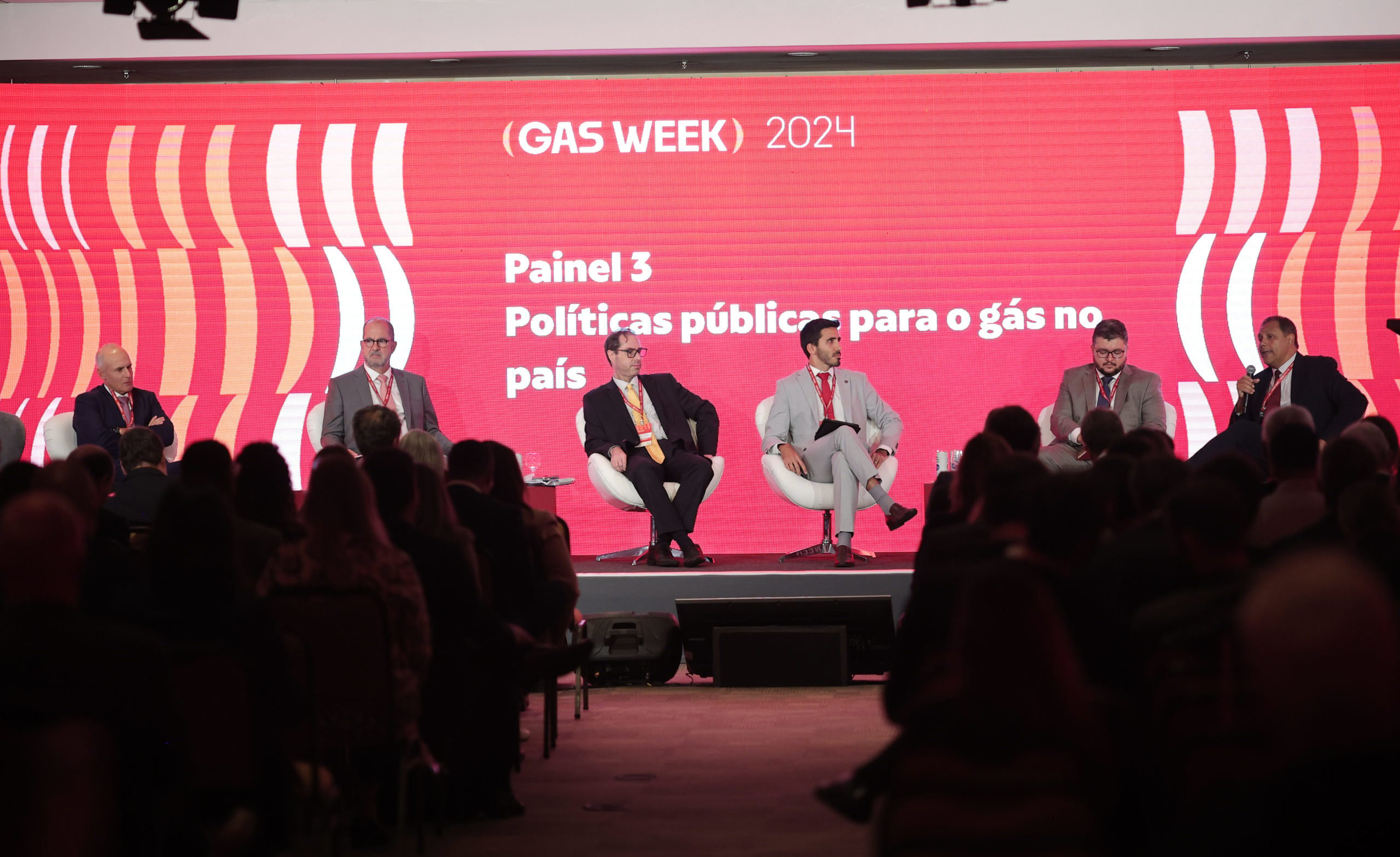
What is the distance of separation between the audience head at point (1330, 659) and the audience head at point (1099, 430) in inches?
159

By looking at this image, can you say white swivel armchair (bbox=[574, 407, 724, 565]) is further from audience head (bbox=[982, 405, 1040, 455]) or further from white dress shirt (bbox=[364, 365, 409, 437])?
audience head (bbox=[982, 405, 1040, 455])

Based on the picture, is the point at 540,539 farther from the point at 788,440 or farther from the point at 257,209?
the point at 257,209

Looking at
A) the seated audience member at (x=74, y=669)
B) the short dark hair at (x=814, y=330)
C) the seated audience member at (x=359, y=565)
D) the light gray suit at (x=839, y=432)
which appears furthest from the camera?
the short dark hair at (x=814, y=330)

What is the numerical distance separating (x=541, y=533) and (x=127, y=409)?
407cm

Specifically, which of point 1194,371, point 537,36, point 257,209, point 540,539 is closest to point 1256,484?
point 540,539

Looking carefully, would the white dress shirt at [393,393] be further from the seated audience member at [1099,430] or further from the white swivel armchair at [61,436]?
the seated audience member at [1099,430]

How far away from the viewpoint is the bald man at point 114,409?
7.55 meters

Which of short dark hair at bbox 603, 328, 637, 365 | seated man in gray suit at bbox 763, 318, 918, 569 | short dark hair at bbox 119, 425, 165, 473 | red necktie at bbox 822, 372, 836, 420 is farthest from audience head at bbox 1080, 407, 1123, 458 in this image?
short dark hair at bbox 119, 425, 165, 473

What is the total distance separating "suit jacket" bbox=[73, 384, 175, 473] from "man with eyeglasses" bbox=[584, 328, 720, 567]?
233cm

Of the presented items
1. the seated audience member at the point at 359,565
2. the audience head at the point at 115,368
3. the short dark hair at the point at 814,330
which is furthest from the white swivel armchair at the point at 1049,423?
the seated audience member at the point at 359,565

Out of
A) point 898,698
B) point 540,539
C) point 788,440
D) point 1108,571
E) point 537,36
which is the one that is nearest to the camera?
point 898,698

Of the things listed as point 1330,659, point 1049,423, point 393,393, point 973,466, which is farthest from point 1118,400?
point 1330,659

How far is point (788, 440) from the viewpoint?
7887 millimetres

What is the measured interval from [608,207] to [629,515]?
6.06 ft
